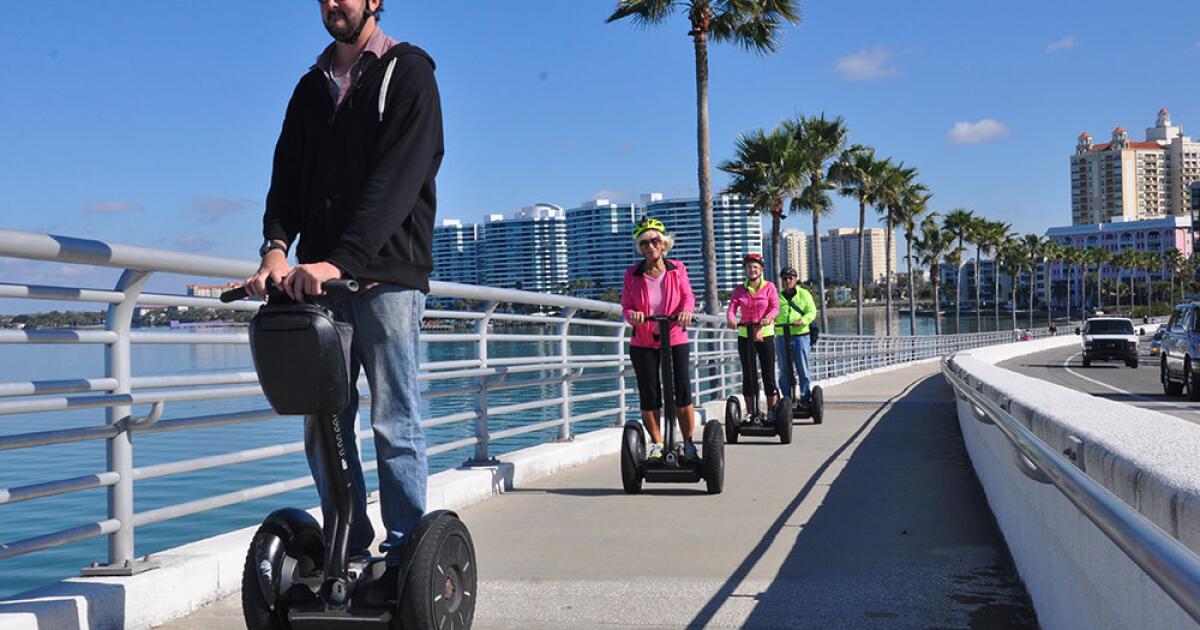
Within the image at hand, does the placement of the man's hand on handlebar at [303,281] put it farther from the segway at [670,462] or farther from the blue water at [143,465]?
the segway at [670,462]

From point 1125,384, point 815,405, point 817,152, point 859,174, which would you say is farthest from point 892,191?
point 815,405

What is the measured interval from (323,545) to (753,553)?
289 centimetres

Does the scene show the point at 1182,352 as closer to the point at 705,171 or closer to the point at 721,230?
the point at 705,171

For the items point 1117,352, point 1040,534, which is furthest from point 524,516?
point 1117,352

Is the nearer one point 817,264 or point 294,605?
point 294,605

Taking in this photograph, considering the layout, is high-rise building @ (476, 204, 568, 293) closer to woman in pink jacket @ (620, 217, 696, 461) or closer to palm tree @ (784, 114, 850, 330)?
palm tree @ (784, 114, 850, 330)

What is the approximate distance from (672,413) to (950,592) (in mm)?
3379

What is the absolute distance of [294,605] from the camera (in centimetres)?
346

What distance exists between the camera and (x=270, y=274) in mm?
3320

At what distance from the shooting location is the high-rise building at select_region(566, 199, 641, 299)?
106 metres

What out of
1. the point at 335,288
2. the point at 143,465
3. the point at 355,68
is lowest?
the point at 143,465

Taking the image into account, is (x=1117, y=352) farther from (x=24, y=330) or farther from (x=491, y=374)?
(x=24, y=330)

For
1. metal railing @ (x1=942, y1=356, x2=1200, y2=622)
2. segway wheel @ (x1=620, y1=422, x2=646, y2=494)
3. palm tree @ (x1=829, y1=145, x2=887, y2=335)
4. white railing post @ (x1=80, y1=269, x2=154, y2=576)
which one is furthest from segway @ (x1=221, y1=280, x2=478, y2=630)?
palm tree @ (x1=829, y1=145, x2=887, y2=335)

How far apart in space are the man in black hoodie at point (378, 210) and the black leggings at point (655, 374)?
181 inches
